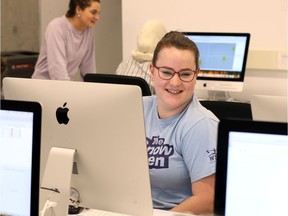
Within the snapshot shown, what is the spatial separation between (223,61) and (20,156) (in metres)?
2.47

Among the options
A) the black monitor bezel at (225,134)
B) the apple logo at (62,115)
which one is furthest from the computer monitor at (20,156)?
the black monitor bezel at (225,134)

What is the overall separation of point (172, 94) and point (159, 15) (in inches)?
87.7

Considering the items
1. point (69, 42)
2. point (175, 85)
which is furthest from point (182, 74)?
point (69, 42)

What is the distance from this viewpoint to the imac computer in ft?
11.2

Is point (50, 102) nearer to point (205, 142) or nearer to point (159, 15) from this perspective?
point (205, 142)

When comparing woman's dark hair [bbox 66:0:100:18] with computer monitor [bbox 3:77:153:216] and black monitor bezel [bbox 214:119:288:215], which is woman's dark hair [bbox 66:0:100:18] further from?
black monitor bezel [bbox 214:119:288:215]

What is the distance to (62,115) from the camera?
4.54 feet

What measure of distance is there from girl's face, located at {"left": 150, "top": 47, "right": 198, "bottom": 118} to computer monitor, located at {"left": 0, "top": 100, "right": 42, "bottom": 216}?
0.72m

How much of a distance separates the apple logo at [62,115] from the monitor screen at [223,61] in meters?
2.20

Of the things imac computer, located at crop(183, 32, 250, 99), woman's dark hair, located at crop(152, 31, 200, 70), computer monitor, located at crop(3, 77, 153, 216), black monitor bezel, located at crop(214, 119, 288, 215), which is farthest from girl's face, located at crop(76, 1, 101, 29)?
black monitor bezel, located at crop(214, 119, 288, 215)

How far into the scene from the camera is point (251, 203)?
1.04 m

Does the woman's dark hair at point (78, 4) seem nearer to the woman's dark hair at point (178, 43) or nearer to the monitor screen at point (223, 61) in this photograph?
the monitor screen at point (223, 61)

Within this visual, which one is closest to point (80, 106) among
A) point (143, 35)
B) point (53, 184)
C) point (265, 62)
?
point (53, 184)

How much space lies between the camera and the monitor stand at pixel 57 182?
4.62 feet
